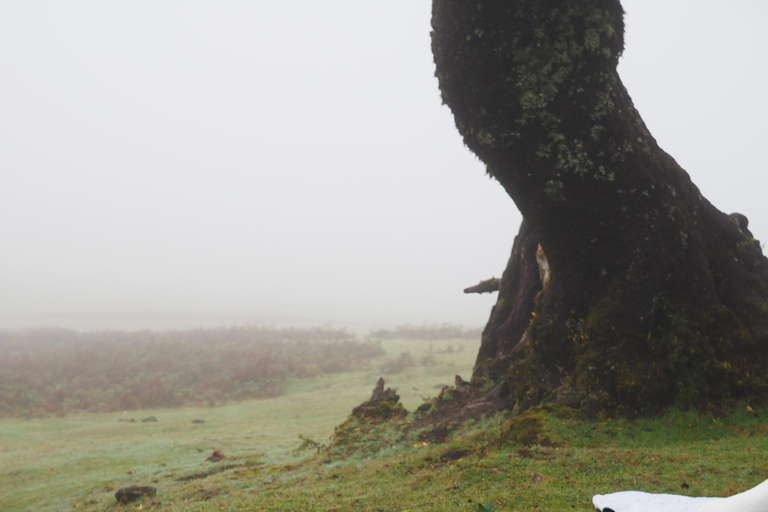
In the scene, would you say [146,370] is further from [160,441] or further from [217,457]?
[217,457]

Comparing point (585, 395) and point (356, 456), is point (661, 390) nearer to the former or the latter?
point (585, 395)

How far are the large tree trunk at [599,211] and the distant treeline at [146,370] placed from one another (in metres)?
22.1

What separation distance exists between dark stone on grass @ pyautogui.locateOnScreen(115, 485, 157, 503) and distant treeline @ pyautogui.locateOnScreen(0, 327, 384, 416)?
17.6 meters

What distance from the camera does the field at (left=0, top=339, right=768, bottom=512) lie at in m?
5.26

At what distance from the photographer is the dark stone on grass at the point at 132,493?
893 centimetres

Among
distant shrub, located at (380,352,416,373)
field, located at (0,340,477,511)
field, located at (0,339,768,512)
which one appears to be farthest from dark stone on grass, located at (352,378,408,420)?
distant shrub, located at (380,352,416,373)

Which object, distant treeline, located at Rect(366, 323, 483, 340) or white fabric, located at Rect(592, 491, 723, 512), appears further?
distant treeline, located at Rect(366, 323, 483, 340)

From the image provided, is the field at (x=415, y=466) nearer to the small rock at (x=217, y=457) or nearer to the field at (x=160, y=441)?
the field at (x=160, y=441)

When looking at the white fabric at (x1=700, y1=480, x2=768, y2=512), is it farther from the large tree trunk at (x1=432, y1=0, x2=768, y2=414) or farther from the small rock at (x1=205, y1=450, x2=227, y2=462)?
the small rock at (x1=205, y1=450, x2=227, y2=462)

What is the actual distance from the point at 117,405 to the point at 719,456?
26033 millimetres

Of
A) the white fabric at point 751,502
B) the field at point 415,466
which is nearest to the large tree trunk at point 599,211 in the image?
the field at point 415,466

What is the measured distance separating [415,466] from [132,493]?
5.23 m

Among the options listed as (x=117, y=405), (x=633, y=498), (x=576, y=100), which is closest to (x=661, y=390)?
(x=633, y=498)

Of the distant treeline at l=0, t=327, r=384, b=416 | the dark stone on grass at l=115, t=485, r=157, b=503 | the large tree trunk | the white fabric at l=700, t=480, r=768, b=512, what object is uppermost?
the large tree trunk
